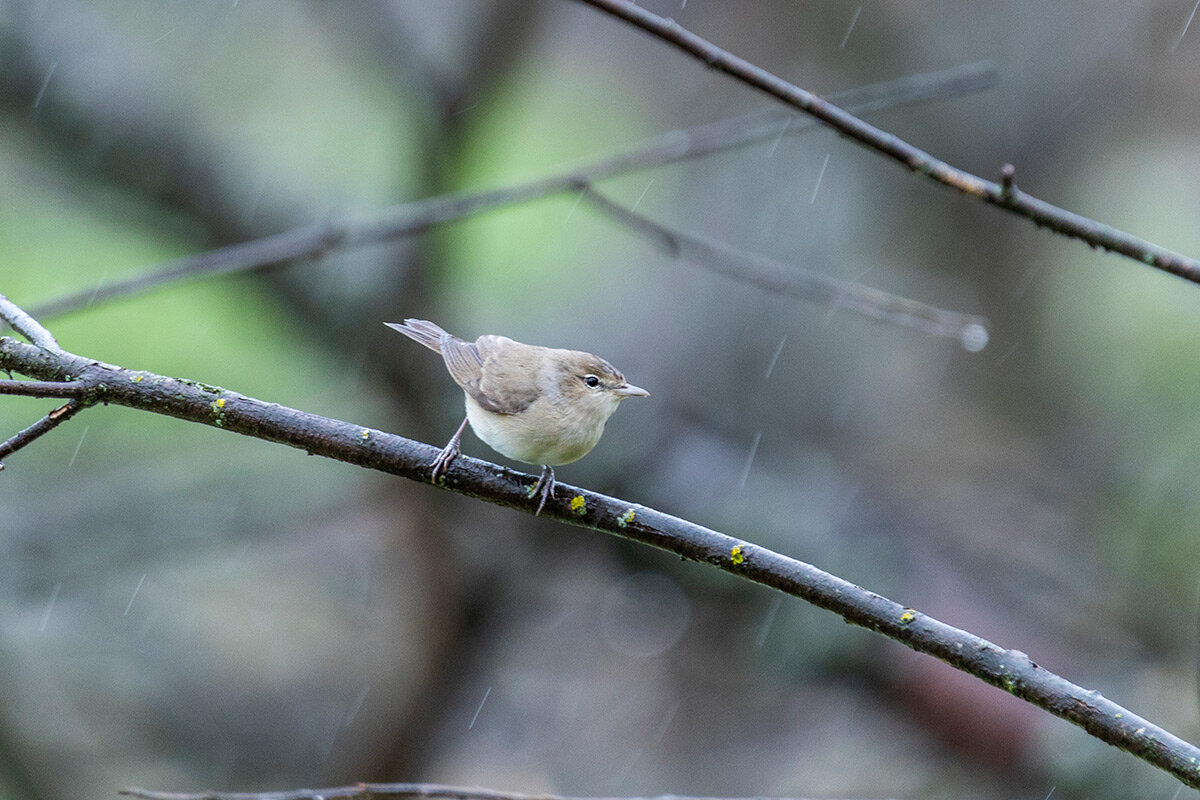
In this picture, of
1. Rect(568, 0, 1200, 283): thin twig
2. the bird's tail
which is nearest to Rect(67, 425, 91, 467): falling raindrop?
the bird's tail

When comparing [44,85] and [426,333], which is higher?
[44,85]

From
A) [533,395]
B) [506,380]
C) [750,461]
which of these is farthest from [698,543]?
[750,461]

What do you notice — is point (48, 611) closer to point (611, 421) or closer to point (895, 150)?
point (611, 421)

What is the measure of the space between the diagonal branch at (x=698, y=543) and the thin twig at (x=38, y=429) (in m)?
0.08

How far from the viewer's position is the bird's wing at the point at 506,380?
2.66 metres

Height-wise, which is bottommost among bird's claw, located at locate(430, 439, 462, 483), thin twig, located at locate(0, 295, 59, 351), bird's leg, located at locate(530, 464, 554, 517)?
thin twig, located at locate(0, 295, 59, 351)

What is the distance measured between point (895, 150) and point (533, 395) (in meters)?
1.19

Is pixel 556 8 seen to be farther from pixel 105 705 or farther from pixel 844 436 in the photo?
pixel 105 705

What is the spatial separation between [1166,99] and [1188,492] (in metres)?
3.90

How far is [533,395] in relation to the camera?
267cm

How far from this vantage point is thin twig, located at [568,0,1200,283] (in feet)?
6.43

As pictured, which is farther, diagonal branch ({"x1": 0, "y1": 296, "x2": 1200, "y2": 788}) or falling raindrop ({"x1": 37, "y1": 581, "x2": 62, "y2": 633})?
falling raindrop ({"x1": 37, "y1": 581, "x2": 62, "y2": 633})

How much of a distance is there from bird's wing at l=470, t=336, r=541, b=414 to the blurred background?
1615 millimetres

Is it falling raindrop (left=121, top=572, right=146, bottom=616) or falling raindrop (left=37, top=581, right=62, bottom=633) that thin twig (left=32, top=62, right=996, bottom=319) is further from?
falling raindrop (left=121, top=572, right=146, bottom=616)
